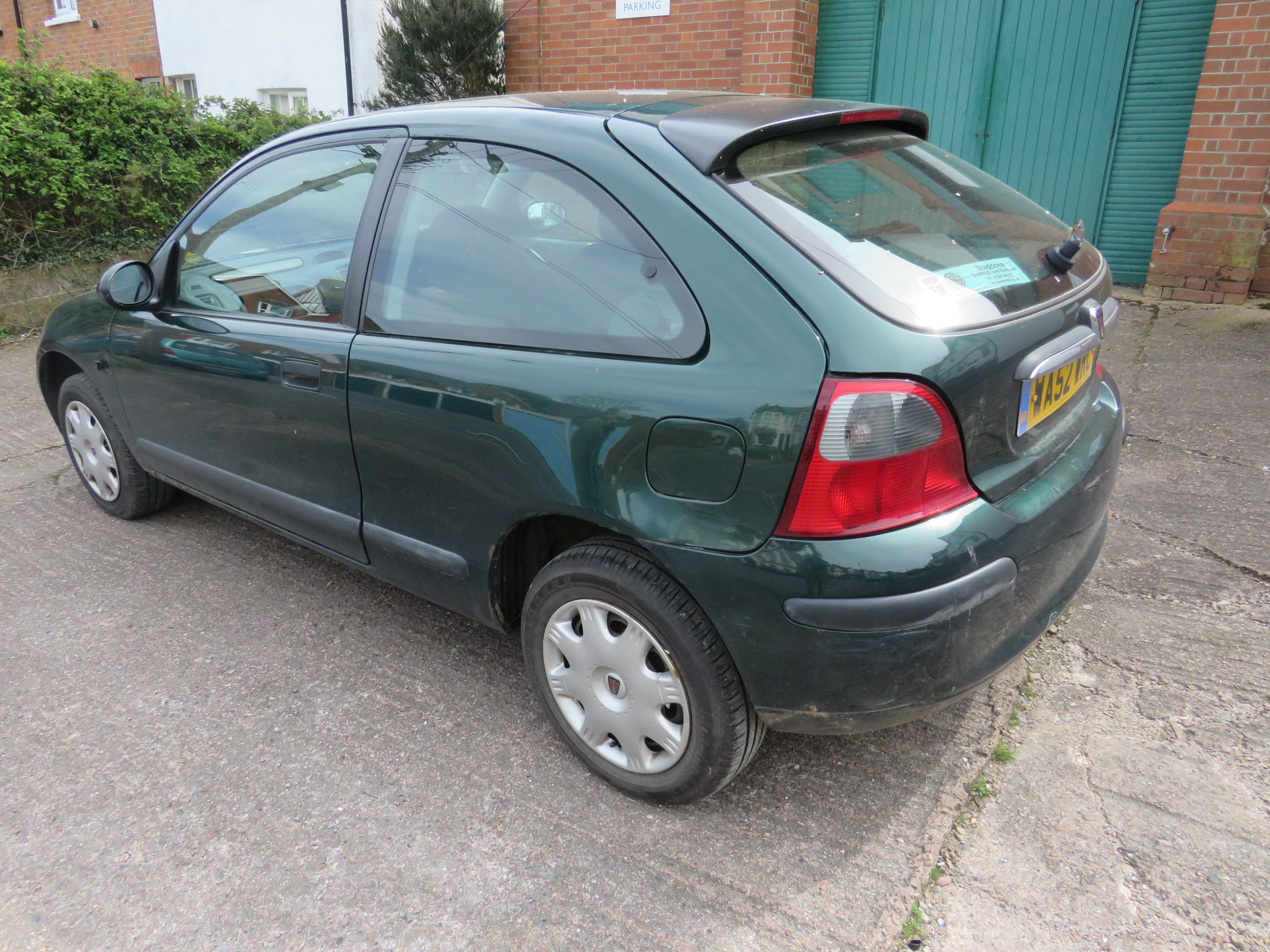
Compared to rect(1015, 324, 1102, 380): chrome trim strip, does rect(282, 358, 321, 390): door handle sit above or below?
below

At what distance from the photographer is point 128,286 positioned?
3203mm

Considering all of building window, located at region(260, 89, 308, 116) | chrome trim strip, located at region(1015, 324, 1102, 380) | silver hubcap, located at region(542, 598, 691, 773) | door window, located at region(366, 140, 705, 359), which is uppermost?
building window, located at region(260, 89, 308, 116)

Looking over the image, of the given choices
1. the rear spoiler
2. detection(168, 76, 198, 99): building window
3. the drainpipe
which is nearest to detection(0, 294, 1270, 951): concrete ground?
the rear spoiler

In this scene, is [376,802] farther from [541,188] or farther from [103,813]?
[541,188]

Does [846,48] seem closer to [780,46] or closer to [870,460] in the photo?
[780,46]

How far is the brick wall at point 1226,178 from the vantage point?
20.9 feet

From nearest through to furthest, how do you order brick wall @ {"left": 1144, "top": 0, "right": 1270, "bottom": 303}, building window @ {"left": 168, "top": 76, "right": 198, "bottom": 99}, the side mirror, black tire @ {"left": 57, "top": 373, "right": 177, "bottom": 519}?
the side mirror, black tire @ {"left": 57, "top": 373, "right": 177, "bottom": 519}, brick wall @ {"left": 1144, "top": 0, "right": 1270, "bottom": 303}, building window @ {"left": 168, "top": 76, "right": 198, "bottom": 99}

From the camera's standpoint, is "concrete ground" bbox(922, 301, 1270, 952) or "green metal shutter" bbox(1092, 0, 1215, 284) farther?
"green metal shutter" bbox(1092, 0, 1215, 284)

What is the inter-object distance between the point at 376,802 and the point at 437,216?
1.57 m

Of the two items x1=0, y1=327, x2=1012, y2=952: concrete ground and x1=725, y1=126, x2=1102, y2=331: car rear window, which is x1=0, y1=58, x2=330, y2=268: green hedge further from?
x1=725, y1=126, x2=1102, y2=331: car rear window

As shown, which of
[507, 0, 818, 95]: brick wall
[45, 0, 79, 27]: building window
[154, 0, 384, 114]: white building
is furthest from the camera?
[45, 0, 79, 27]: building window

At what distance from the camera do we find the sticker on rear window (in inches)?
77.7

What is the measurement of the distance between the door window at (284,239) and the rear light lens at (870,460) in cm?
154

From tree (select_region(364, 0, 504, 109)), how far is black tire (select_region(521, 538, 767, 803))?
344 inches
